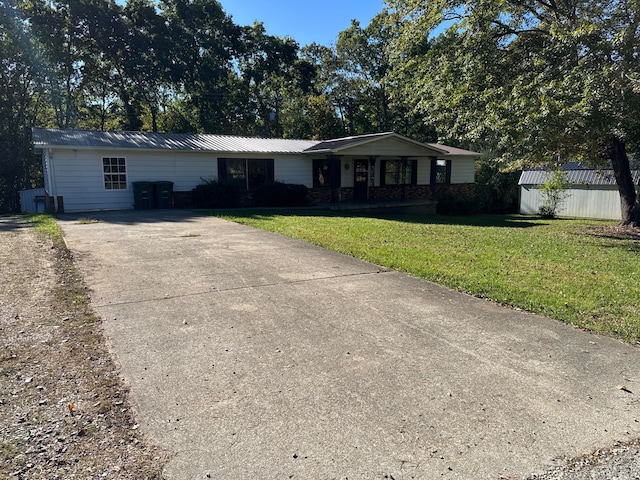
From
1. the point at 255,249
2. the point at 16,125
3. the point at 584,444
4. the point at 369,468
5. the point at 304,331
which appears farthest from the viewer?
the point at 16,125

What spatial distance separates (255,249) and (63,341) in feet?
15.7

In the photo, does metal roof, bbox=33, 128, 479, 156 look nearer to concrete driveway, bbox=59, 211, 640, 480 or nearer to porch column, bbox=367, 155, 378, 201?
porch column, bbox=367, 155, 378, 201

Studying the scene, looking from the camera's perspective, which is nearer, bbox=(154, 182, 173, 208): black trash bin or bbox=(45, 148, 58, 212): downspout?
bbox=(45, 148, 58, 212): downspout

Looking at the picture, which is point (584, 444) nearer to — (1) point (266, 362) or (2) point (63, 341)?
(1) point (266, 362)

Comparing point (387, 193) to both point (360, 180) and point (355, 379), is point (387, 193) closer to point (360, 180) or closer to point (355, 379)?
point (360, 180)

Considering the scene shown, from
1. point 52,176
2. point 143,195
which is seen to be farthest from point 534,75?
point 52,176

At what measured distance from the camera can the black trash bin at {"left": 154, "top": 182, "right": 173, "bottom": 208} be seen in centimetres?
1742

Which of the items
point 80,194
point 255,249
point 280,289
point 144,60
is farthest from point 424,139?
point 280,289

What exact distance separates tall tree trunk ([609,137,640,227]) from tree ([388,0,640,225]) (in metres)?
0.03

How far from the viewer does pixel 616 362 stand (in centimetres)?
367

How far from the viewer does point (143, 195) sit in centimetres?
1716

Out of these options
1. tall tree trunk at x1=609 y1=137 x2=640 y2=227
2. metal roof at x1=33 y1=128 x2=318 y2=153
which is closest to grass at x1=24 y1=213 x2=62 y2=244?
metal roof at x1=33 y1=128 x2=318 y2=153

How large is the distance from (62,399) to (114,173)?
15670 mm

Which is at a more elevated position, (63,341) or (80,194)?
(80,194)
